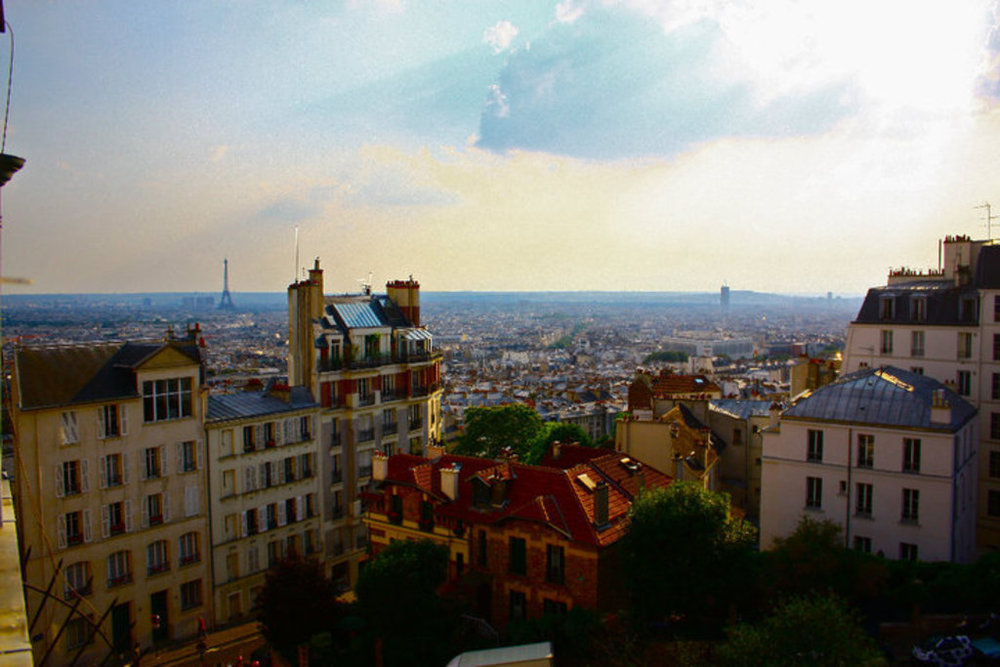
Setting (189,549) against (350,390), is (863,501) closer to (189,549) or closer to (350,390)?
(350,390)

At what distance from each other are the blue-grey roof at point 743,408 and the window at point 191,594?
35.5 m

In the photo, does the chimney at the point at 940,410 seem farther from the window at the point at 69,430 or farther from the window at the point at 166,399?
the window at the point at 69,430

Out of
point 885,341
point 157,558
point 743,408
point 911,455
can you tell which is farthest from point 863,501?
point 157,558

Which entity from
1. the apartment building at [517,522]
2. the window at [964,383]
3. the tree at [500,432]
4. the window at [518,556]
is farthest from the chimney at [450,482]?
the window at [964,383]

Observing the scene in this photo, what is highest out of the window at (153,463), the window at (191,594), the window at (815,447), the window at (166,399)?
the window at (166,399)

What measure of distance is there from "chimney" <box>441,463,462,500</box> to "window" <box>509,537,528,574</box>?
14.3ft

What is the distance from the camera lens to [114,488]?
121ft

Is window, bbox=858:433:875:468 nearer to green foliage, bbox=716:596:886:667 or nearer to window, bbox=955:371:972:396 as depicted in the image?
green foliage, bbox=716:596:886:667

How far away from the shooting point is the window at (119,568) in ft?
120

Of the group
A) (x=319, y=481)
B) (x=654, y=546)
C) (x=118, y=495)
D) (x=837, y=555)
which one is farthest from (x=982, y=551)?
(x=118, y=495)

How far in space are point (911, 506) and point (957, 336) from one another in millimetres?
A: 14799

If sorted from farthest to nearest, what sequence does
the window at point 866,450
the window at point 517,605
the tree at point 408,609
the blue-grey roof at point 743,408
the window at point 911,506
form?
the blue-grey roof at point 743,408
the window at point 517,605
the window at point 866,450
the window at point 911,506
the tree at point 408,609

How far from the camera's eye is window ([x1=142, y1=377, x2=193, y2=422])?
3828 centimetres

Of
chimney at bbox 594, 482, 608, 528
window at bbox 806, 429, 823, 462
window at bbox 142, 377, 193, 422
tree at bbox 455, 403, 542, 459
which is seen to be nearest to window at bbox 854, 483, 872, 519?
window at bbox 806, 429, 823, 462
